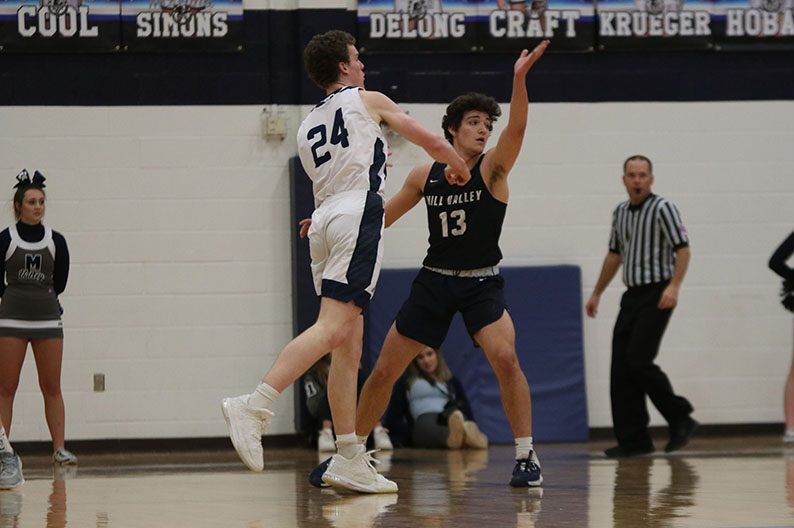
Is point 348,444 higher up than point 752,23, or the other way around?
point 752,23

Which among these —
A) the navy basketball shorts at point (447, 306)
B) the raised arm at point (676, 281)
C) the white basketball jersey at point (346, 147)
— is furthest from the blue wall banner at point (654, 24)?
the white basketball jersey at point (346, 147)

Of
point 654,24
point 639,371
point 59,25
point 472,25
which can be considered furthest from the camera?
point 654,24

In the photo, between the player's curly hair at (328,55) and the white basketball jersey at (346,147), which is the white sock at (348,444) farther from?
the player's curly hair at (328,55)

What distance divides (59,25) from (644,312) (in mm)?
4935

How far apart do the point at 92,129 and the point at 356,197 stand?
16.7 ft

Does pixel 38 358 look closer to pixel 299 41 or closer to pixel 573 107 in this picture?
pixel 299 41

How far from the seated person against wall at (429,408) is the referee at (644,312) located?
1253 mm

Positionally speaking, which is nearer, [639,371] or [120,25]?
[639,371]

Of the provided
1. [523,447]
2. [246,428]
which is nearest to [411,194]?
[523,447]

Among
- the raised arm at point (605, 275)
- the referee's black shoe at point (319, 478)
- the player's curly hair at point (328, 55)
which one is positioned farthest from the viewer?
the raised arm at point (605, 275)

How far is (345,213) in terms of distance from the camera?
17.8 feet

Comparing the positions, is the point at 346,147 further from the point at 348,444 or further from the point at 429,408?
the point at 429,408

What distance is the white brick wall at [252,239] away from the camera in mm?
9953

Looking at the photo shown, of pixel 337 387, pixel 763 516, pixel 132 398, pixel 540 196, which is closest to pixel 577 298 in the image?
pixel 540 196
